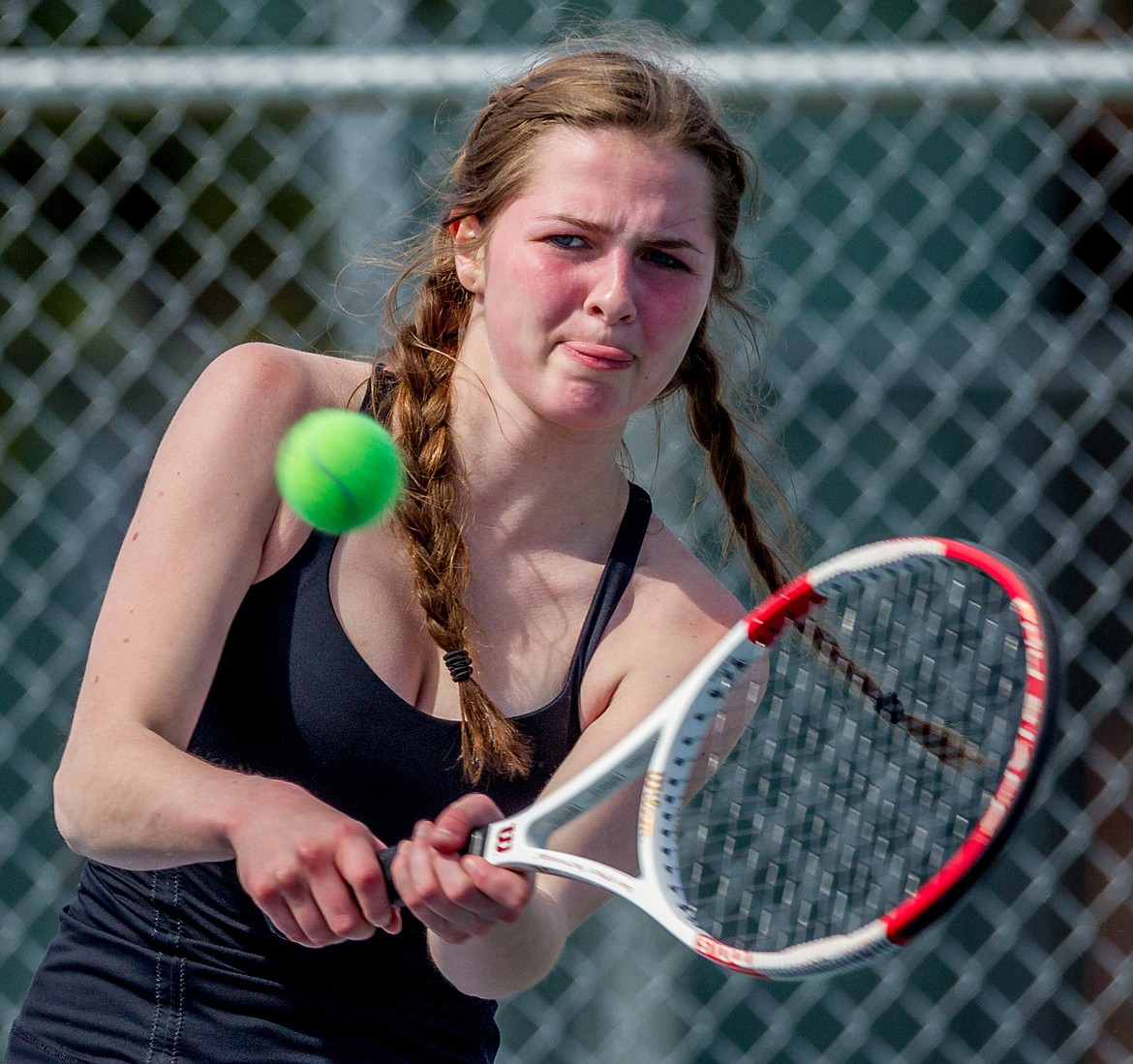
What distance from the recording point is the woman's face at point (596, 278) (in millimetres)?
1763

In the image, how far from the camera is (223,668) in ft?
5.74

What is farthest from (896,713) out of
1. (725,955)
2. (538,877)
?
(538,877)

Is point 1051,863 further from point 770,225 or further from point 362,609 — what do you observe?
point 362,609

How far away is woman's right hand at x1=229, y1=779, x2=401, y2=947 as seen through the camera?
136 centimetres

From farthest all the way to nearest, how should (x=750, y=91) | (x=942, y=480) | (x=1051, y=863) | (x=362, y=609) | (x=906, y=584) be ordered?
(x=942, y=480) → (x=1051, y=863) → (x=750, y=91) → (x=906, y=584) → (x=362, y=609)

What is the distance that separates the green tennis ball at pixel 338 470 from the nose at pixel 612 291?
27 cm

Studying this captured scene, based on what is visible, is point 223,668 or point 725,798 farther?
point 725,798

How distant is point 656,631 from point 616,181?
0.50 m

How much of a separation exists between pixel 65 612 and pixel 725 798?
1.90m

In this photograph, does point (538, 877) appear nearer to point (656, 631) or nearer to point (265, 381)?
point (656, 631)

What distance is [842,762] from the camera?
77.9 inches

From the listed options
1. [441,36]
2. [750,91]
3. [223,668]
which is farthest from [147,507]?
[441,36]

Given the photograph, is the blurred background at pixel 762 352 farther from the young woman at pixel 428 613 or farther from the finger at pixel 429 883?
the finger at pixel 429 883

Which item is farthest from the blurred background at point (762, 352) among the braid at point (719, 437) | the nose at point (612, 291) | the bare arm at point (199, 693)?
the bare arm at point (199, 693)
